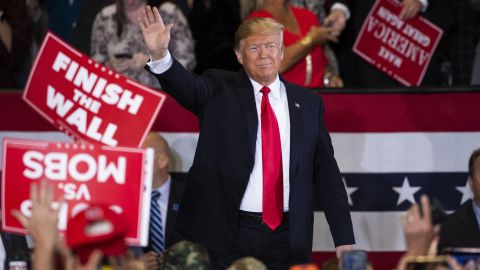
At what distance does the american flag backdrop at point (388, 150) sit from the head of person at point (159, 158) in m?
0.30

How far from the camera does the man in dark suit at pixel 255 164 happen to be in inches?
261

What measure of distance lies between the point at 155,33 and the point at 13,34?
3.06 meters

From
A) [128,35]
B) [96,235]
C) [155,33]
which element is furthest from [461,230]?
[96,235]

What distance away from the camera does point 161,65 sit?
6.41 meters

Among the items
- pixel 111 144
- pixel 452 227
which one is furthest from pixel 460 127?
pixel 111 144

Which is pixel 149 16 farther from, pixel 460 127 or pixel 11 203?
pixel 460 127

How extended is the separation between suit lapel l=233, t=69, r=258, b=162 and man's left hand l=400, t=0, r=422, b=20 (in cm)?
244

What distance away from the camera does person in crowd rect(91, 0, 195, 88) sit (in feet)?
28.5

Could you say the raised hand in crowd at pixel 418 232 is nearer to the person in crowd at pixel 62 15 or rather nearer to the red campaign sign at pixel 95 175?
the red campaign sign at pixel 95 175

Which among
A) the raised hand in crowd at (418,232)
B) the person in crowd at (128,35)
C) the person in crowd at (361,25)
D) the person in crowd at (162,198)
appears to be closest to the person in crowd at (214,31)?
the person in crowd at (128,35)

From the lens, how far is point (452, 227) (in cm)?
730

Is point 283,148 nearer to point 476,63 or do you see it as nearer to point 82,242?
point 82,242

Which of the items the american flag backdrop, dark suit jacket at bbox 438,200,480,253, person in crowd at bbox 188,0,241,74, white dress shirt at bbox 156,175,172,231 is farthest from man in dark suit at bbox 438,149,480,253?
person in crowd at bbox 188,0,241,74

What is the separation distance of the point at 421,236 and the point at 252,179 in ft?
5.95
